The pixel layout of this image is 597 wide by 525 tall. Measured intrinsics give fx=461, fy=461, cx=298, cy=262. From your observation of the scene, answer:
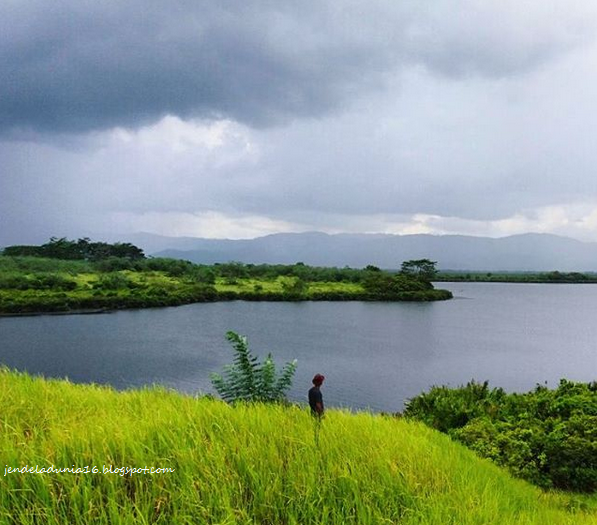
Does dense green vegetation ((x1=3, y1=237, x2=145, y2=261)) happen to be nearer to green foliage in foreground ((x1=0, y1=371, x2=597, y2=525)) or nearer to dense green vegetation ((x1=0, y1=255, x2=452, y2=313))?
dense green vegetation ((x1=0, y1=255, x2=452, y2=313))

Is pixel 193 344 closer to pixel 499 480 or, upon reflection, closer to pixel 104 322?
pixel 104 322

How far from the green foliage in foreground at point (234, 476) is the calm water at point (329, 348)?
14.3 metres

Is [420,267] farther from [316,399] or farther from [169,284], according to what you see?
[316,399]

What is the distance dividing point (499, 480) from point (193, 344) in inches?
1552

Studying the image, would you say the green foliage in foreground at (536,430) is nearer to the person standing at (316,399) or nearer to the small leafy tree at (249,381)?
the small leafy tree at (249,381)

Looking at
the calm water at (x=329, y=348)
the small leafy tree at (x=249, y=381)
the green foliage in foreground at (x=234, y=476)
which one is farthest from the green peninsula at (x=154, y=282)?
the green foliage in foreground at (x=234, y=476)

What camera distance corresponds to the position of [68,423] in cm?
506

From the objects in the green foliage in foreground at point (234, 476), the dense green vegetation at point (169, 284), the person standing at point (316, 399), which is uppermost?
the person standing at point (316, 399)

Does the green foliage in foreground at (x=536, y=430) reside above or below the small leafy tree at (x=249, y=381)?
below

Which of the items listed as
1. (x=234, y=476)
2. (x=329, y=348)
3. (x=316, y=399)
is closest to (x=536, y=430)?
(x=316, y=399)

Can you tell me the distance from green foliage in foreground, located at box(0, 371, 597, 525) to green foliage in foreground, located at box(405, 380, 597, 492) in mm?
3658

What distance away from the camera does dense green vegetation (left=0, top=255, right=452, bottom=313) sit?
231 ft

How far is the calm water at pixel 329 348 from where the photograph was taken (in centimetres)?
3068

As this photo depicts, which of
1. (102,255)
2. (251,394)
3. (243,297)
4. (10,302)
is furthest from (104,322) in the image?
(102,255)
